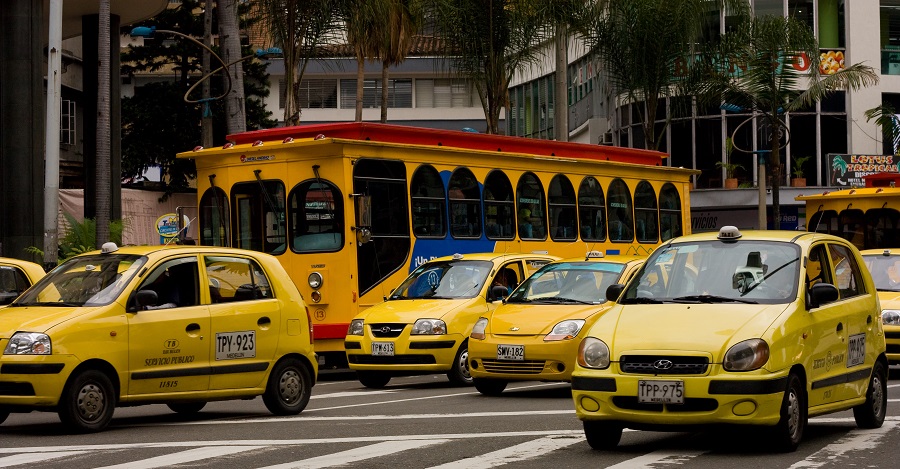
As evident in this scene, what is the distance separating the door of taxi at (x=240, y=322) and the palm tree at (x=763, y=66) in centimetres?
2282

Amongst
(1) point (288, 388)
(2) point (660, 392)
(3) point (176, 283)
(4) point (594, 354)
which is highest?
(3) point (176, 283)

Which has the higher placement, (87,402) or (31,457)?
(87,402)

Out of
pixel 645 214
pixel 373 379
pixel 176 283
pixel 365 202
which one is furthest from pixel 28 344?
pixel 645 214

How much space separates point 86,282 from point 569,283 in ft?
19.5

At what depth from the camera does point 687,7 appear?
109 ft

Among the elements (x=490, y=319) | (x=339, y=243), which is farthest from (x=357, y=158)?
(x=490, y=319)

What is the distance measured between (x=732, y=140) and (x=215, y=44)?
102ft

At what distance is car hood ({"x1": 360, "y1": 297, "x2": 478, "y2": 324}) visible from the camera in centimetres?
1766

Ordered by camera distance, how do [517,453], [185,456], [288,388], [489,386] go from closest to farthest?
[517,453]
[185,456]
[288,388]
[489,386]

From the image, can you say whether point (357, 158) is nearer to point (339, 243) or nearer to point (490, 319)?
point (339, 243)

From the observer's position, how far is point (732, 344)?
962 cm

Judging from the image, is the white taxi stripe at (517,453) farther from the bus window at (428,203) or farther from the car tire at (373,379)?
Answer: the bus window at (428,203)

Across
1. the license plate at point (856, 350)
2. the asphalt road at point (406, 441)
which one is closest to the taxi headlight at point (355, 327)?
the asphalt road at point (406, 441)

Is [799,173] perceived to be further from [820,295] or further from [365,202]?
[820,295]
